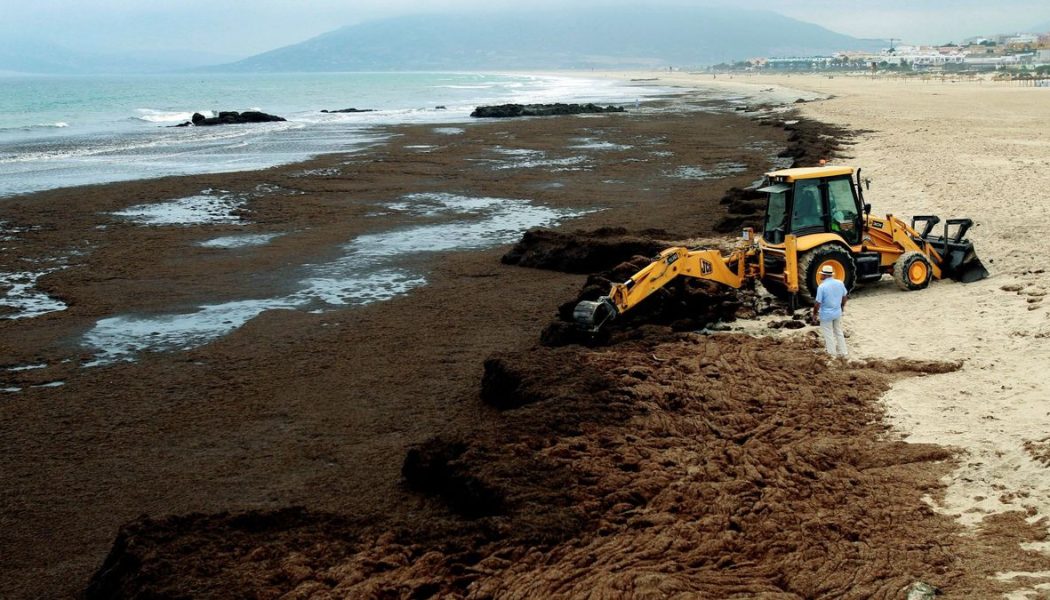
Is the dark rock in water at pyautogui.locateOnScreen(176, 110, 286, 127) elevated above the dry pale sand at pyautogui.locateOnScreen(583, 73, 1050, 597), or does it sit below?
above

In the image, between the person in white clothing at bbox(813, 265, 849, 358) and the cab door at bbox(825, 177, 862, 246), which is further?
the cab door at bbox(825, 177, 862, 246)

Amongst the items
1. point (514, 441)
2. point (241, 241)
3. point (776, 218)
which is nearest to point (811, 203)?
point (776, 218)

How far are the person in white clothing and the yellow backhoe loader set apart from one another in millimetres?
1694

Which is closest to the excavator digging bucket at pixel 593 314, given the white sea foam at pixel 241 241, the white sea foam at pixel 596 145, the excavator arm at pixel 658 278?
the excavator arm at pixel 658 278

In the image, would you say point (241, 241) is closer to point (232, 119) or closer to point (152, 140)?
point (152, 140)

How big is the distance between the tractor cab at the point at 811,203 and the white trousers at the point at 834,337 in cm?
227

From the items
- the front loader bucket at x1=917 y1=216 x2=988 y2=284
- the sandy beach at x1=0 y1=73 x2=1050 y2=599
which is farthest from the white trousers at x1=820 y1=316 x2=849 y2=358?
the front loader bucket at x1=917 y1=216 x2=988 y2=284

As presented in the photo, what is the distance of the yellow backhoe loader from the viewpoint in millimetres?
11938

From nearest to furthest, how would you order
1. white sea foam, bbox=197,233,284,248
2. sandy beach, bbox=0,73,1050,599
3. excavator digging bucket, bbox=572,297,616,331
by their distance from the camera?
sandy beach, bbox=0,73,1050,599
excavator digging bucket, bbox=572,297,616,331
white sea foam, bbox=197,233,284,248

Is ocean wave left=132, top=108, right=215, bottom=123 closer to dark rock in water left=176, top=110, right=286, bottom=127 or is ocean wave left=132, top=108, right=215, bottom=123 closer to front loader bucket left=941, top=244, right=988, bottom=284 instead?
dark rock in water left=176, top=110, right=286, bottom=127

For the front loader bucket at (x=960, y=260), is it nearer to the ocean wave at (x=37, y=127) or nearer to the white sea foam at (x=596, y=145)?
the white sea foam at (x=596, y=145)

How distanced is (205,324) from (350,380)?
3667 millimetres

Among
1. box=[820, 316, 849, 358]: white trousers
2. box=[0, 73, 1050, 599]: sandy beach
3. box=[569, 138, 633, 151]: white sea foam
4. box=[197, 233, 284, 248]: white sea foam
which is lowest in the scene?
box=[0, 73, 1050, 599]: sandy beach

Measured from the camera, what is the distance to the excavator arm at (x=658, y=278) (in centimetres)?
1145
